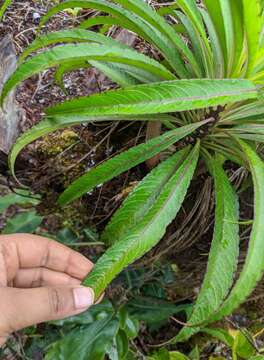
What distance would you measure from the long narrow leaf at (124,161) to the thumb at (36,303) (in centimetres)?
20

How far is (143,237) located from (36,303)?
20cm

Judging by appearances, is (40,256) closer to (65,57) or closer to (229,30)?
(65,57)

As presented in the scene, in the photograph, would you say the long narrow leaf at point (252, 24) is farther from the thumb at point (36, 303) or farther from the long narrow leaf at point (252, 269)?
Answer: the thumb at point (36, 303)

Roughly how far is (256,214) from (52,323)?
666mm

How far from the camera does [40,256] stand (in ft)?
3.23

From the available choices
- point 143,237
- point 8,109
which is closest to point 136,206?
point 143,237

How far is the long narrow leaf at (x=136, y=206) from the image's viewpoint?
2.64 ft

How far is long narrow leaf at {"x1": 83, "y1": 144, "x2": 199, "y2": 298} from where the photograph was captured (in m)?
0.71

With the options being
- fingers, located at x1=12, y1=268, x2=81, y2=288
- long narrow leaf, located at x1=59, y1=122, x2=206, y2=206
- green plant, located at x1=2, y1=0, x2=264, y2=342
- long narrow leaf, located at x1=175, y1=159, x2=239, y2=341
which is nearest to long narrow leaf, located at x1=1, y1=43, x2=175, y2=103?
green plant, located at x1=2, y1=0, x2=264, y2=342

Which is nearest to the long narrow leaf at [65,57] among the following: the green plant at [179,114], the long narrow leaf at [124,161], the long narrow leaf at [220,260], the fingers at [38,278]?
the green plant at [179,114]

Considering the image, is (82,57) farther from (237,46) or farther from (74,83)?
(74,83)

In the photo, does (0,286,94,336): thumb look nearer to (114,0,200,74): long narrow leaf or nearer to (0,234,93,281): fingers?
(0,234,93,281): fingers

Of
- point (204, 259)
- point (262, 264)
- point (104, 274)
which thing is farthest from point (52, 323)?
point (262, 264)

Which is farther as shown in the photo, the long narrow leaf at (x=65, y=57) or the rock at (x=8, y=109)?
the rock at (x=8, y=109)
